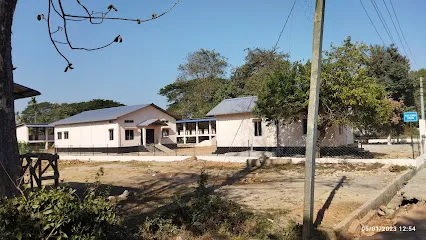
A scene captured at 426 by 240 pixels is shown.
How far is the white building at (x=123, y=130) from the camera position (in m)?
33.3

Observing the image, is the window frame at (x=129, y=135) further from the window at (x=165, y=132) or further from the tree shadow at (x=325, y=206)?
the tree shadow at (x=325, y=206)

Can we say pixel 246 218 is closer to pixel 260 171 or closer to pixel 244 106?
pixel 260 171

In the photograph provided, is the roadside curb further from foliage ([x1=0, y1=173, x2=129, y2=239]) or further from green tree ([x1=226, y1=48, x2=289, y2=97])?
green tree ([x1=226, y1=48, x2=289, y2=97])

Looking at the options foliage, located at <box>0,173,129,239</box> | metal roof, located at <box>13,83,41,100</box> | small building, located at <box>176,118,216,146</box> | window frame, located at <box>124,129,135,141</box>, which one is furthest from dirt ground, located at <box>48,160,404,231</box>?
small building, located at <box>176,118,216,146</box>

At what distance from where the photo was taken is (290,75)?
17.8 meters

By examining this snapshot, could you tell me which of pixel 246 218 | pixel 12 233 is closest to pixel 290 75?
pixel 246 218

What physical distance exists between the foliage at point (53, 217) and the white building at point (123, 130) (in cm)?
2960

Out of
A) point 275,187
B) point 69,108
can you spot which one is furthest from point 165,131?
point 69,108

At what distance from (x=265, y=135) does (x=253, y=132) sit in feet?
3.29

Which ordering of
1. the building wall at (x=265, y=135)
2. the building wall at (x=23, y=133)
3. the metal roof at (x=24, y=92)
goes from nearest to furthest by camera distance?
1. the metal roof at (x=24, y=92)
2. the building wall at (x=265, y=135)
3. the building wall at (x=23, y=133)

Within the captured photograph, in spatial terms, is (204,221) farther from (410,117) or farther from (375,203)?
(410,117)

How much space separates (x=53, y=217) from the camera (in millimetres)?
3547

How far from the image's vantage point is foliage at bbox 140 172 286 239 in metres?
5.49

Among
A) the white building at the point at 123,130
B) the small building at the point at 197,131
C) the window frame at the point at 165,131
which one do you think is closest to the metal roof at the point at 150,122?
the white building at the point at 123,130
